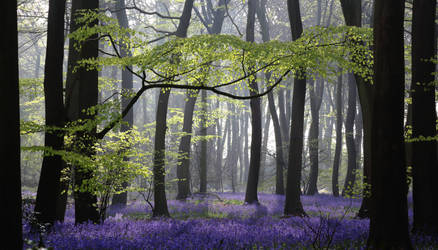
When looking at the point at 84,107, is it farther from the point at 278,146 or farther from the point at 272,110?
the point at 278,146

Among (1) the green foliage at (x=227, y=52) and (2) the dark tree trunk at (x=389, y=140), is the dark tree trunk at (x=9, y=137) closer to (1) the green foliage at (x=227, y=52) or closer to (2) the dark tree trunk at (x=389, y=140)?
(1) the green foliage at (x=227, y=52)

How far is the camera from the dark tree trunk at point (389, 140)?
5.20 m

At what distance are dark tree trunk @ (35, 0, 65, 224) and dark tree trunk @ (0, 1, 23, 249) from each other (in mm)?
3011

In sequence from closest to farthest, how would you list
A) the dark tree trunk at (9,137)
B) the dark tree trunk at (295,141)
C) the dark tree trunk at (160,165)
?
the dark tree trunk at (9,137) → the dark tree trunk at (295,141) → the dark tree trunk at (160,165)

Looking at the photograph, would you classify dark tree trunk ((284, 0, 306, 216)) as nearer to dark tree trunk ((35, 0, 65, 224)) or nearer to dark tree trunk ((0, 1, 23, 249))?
dark tree trunk ((35, 0, 65, 224))

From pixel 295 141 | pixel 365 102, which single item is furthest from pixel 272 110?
pixel 365 102

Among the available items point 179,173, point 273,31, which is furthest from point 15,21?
point 273,31

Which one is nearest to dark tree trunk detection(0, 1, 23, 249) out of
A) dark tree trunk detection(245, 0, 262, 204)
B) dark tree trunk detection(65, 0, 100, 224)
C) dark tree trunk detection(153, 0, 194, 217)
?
dark tree trunk detection(65, 0, 100, 224)

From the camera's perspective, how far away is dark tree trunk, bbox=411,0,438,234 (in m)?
6.93

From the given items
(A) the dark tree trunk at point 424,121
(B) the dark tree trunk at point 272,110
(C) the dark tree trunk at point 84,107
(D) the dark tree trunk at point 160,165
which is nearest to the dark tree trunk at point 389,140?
(A) the dark tree trunk at point 424,121

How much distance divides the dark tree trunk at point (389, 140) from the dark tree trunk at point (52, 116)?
5.87 m

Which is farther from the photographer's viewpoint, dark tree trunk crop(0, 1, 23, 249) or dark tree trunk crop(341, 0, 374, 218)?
dark tree trunk crop(341, 0, 374, 218)

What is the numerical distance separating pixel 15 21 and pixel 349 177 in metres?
18.4

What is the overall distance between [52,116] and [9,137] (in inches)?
138
